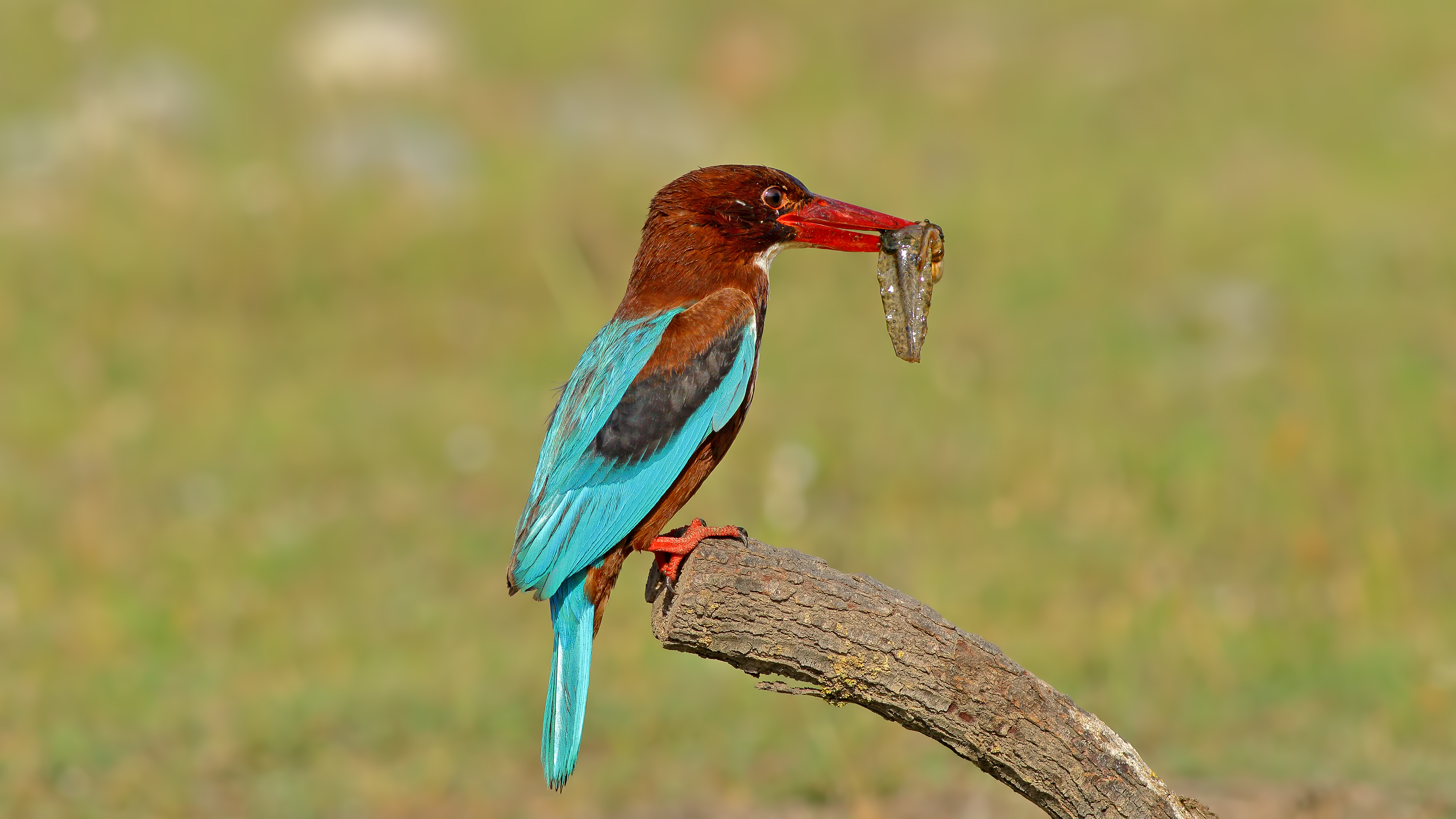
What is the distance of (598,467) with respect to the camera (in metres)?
3.10

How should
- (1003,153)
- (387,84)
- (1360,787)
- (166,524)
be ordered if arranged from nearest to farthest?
(1360,787) < (166,524) < (1003,153) < (387,84)

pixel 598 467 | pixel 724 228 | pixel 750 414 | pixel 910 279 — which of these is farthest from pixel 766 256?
pixel 750 414

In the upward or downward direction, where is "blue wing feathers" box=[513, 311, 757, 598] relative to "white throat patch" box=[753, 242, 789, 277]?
downward

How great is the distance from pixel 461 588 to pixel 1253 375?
393 cm

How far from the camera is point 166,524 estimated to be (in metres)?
6.31

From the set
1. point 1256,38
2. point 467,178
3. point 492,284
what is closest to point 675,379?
point 492,284

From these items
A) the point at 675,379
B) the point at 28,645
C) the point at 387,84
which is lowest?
the point at 28,645

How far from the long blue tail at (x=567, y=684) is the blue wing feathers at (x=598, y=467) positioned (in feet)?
0.24

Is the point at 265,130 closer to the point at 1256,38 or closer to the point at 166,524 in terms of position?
the point at 166,524

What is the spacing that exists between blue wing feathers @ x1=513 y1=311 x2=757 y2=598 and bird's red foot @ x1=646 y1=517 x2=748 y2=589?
112mm

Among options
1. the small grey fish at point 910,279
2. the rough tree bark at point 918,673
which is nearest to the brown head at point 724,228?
the small grey fish at point 910,279

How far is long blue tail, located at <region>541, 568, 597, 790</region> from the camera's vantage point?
9.75ft

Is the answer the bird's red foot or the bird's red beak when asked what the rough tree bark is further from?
the bird's red beak

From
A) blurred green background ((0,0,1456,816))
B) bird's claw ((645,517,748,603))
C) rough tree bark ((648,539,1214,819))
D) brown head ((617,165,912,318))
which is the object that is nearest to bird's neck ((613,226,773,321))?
brown head ((617,165,912,318))
